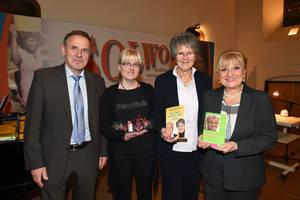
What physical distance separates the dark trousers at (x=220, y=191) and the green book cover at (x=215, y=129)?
20cm

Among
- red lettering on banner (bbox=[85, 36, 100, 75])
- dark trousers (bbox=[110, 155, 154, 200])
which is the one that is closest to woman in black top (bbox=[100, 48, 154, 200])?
dark trousers (bbox=[110, 155, 154, 200])

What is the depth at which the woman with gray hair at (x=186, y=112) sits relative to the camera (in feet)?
6.44

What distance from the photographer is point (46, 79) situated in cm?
171

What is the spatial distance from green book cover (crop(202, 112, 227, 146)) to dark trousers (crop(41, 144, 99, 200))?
1.11 metres

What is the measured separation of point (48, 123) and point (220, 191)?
Answer: 1586 millimetres

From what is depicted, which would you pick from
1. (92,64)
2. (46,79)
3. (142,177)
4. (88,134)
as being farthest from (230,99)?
(92,64)

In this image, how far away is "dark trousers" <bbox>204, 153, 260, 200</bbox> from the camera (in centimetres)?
161

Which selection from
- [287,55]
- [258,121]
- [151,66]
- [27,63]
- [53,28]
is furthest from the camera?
[287,55]

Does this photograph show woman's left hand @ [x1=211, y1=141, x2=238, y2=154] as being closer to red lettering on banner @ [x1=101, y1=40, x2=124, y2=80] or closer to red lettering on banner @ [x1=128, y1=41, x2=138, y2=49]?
red lettering on banner @ [x1=101, y1=40, x2=124, y2=80]

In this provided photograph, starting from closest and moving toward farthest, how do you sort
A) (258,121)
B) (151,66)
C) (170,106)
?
(258,121)
(170,106)
(151,66)

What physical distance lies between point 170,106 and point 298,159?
13.9 ft

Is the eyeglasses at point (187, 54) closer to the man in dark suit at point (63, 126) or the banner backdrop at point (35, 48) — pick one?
the man in dark suit at point (63, 126)

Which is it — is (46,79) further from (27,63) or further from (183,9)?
(183,9)

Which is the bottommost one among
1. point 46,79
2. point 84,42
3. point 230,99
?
point 230,99
